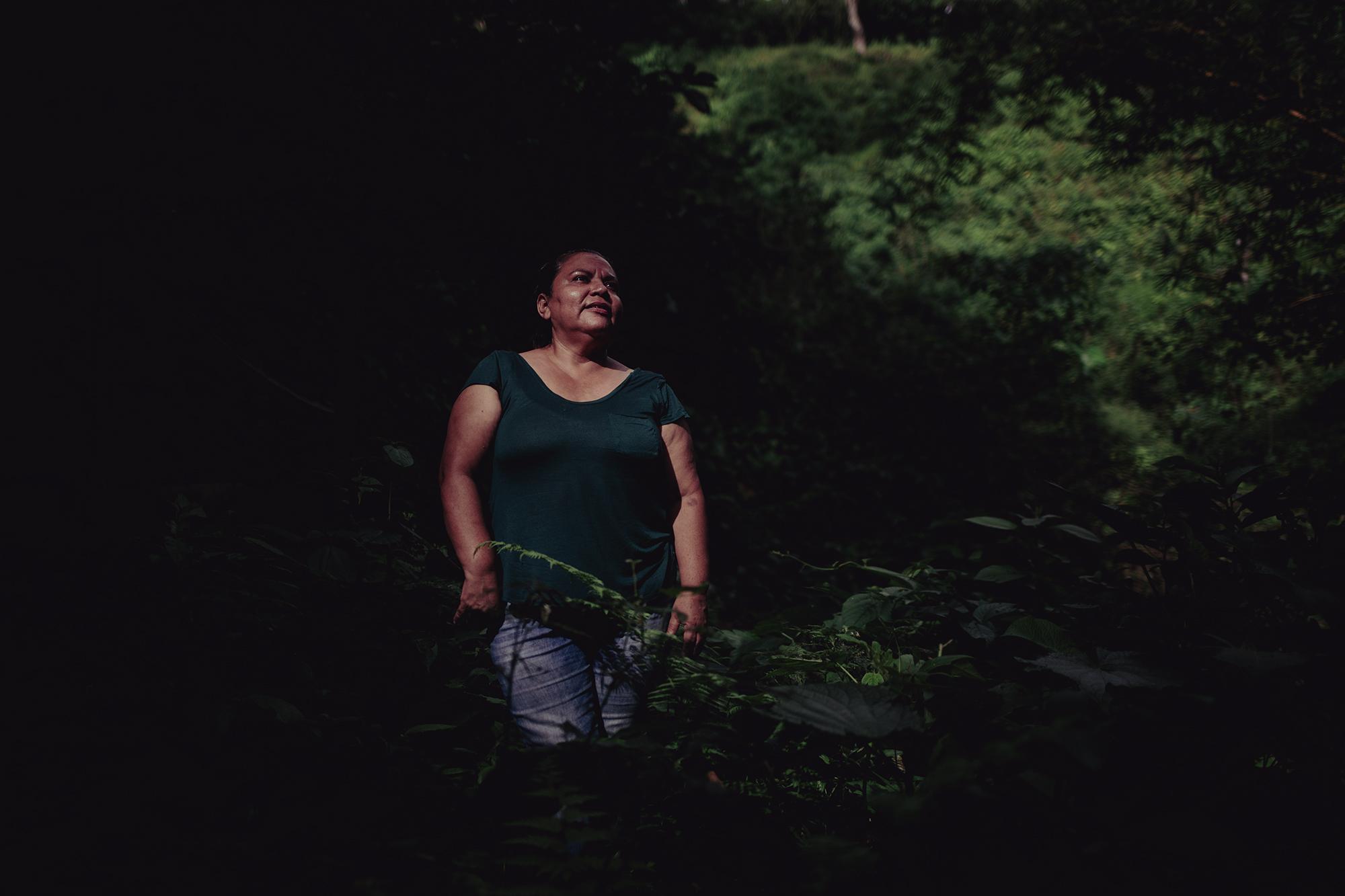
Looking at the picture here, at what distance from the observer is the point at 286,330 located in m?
3.63

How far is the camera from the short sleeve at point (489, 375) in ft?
8.05

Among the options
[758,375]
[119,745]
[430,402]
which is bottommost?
[119,745]

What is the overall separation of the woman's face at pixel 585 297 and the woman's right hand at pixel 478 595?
82 cm

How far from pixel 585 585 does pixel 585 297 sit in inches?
36.2

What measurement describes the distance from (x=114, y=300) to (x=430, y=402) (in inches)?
A: 60.9

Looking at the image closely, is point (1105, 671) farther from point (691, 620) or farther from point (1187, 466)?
point (691, 620)

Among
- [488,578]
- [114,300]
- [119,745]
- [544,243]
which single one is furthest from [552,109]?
[119,745]

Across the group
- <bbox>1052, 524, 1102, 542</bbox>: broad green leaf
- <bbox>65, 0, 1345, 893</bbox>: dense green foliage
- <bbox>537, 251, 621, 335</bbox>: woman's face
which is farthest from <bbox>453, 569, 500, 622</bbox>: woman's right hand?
<bbox>1052, 524, 1102, 542</bbox>: broad green leaf

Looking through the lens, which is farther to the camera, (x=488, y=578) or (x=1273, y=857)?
(x=488, y=578)

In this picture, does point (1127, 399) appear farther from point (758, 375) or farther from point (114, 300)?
point (114, 300)

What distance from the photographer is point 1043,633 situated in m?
1.98

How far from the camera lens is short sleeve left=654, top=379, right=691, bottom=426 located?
2609 mm

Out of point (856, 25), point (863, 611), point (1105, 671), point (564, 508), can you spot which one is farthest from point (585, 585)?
point (856, 25)

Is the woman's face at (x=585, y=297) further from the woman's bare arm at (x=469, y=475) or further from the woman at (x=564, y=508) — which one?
the woman's bare arm at (x=469, y=475)
